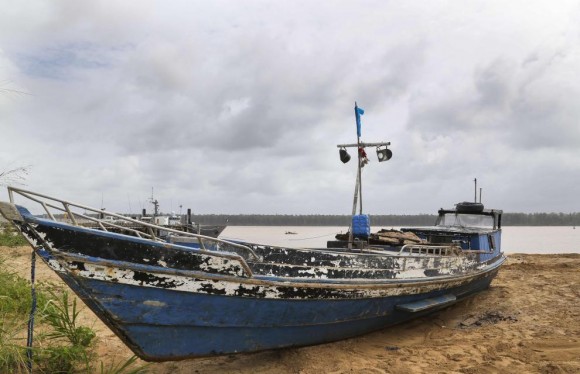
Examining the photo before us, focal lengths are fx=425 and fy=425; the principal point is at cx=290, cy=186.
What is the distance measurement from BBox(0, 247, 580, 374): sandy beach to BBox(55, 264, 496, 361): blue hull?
487mm

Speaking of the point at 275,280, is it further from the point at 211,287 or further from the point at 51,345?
the point at 51,345

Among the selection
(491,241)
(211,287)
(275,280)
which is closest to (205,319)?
(211,287)

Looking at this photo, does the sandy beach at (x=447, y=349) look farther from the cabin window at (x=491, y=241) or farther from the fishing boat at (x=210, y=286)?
the cabin window at (x=491, y=241)

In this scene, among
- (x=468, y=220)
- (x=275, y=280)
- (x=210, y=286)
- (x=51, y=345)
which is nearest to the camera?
(x=210, y=286)

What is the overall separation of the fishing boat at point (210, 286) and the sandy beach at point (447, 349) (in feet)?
1.20

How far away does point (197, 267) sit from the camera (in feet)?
17.3

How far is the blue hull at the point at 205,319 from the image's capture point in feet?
16.6

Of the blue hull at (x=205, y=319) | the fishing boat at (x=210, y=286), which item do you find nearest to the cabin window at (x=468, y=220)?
the fishing boat at (x=210, y=286)

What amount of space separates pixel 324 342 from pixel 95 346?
12.3 ft

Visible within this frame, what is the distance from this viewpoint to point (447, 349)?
23.3ft

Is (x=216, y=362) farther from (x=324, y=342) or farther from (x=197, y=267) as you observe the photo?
(x=197, y=267)

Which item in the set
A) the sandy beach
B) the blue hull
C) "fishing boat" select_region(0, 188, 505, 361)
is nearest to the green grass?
the sandy beach

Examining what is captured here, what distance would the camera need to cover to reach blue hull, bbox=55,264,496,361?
16.6 feet

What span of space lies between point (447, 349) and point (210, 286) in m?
4.28
